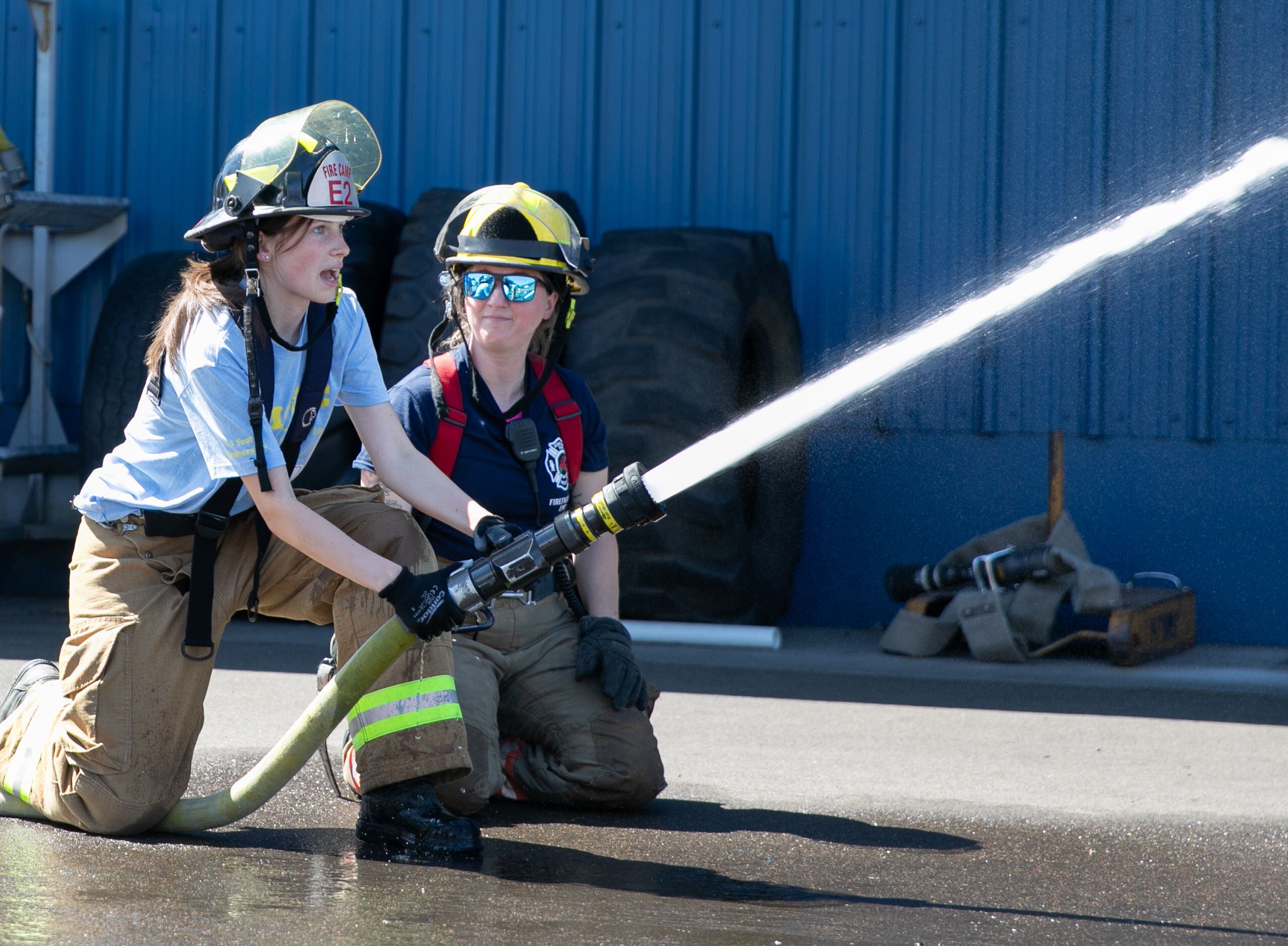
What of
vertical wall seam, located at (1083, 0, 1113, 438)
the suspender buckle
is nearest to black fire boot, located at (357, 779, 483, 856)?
the suspender buckle

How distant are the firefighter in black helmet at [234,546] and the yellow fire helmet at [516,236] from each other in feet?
1.82

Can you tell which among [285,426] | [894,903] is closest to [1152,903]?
[894,903]

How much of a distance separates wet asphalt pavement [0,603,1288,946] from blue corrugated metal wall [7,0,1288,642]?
1.64m

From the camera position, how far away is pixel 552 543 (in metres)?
2.98

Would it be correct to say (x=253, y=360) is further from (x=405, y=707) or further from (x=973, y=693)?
(x=973, y=693)

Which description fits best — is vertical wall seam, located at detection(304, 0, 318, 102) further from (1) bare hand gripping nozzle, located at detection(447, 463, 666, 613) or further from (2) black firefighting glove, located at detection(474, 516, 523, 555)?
(1) bare hand gripping nozzle, located at detection(447, 463, 666, 613)

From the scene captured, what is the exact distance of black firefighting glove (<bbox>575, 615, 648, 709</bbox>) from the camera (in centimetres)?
374

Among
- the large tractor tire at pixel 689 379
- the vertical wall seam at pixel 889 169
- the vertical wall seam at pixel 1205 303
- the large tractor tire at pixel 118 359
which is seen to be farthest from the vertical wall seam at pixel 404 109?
the vertical wall seam at pixel 1205 303

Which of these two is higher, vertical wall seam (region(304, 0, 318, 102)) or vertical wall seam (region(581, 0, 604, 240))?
vertical wall seam (region(304, 0, 318, 102))

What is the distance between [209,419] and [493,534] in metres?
0.61

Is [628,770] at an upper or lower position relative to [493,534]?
lower

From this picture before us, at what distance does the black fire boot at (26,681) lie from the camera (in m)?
3.66

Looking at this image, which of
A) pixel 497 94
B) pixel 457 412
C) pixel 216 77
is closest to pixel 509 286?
pixel 457 412

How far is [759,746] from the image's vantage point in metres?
4.49
